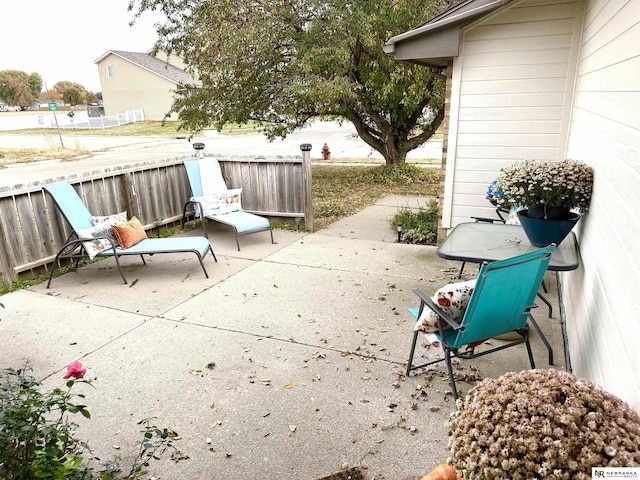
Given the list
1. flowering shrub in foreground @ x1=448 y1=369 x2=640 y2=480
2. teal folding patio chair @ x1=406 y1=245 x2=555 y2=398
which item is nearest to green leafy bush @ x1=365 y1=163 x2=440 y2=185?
teal folding patio chair @ x1=406 y1=245 x2=555 y2=398

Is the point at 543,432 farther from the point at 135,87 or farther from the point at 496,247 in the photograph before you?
the point at 135,87

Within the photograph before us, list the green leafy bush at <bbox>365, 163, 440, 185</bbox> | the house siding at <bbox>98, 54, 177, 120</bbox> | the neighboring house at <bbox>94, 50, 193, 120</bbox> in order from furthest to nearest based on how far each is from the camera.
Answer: the house siding at <bbox>98, 54, 177, 120</bbox>
the neighboring house at <bbox>94, 50, 193, 120</bbox>
the green leafy bush at <bbox>365, 163, 440, 185</bbox>

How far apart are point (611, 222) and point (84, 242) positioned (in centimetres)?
465

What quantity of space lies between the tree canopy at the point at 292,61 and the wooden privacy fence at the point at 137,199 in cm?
231

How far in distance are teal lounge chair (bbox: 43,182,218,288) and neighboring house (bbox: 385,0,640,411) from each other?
10.3 feet

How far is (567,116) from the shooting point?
507cm

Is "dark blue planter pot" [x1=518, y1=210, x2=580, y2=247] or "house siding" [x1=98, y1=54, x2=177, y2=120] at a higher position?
"house siding" [x1=98, y1=54, x2=177, y2=120]

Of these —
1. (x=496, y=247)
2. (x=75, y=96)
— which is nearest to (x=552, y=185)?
(x=496, y=247)

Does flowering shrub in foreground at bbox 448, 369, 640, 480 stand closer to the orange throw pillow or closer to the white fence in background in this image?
the orange throw pillow

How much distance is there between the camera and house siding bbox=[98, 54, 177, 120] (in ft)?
131

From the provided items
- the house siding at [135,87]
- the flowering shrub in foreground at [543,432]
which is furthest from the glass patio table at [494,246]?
the house siding at [135,87]

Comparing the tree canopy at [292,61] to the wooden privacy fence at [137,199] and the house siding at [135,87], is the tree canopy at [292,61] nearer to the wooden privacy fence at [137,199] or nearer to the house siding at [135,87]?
the wooden privacy fence at [137,199]

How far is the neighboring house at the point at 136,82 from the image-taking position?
39.7 metres

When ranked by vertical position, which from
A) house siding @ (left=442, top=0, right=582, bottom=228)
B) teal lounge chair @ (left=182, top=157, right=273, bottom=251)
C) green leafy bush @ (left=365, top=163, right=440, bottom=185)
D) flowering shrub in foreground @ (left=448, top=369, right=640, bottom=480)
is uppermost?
house siding @ (left=442, top=0, right=582, bottom=228)
